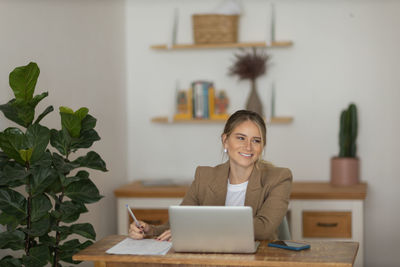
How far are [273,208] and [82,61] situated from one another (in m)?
2.03

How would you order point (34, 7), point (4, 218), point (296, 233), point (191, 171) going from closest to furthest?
point (4, 218) → point (34, 7) → point (296, 233) → point (191, 171)

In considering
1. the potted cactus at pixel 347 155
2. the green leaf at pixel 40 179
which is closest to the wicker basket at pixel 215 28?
the potted cactus at pixel 347 155

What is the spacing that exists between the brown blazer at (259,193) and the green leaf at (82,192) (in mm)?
488

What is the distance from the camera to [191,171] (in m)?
5.21

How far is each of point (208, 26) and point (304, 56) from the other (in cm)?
80

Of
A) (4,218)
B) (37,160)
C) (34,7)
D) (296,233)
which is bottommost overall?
(296,233)

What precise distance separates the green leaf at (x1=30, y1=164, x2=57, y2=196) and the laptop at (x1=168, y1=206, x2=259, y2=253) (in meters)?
0.87

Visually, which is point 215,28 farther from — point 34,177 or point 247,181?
point 34,177

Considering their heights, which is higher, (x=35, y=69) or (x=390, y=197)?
(x=35, y=69)

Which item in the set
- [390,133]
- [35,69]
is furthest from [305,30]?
[35,69]

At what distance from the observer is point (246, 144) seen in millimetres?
3061

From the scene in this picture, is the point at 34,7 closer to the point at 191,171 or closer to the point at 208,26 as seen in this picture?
the point at 208,26

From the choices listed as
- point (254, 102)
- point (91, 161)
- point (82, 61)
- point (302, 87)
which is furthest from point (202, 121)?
point (91, 161)

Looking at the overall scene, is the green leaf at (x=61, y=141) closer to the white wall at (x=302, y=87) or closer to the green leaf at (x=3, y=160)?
the green leaf at (x=3, y=160)
